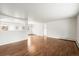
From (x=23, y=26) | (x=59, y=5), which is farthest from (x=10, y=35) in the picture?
(x=59, y=5)

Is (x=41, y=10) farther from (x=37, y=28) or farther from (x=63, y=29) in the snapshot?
(x=63, y=29)

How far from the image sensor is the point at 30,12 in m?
2.21

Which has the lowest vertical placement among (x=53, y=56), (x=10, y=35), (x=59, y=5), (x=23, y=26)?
(x=53, y=56)

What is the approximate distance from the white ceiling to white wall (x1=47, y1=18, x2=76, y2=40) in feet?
0.31

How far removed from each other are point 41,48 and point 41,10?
70 centimetres

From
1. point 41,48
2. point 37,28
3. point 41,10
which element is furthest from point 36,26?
point 41,48

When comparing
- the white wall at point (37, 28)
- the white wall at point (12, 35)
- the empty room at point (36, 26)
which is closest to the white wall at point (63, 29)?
the empty room at point (36, 26)

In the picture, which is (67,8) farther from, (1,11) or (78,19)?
(1,11)

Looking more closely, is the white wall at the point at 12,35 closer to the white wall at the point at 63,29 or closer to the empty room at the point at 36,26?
the empty room at the point at 36,26

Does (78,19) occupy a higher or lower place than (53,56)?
higher

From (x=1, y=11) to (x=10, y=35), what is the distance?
0.47 meters

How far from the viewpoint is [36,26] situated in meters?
2.28

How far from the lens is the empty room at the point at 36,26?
218cm

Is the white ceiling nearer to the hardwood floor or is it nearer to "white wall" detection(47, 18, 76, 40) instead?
"white wall" detection(47, 18, 76, 40)
